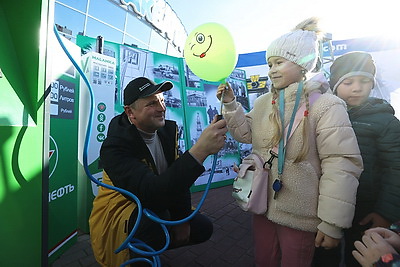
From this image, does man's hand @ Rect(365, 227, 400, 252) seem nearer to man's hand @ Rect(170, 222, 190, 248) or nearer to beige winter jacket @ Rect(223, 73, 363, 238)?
beige winter jacket @ Rect(223, 73, 363, 238)

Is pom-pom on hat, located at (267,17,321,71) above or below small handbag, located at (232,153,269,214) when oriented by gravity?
above

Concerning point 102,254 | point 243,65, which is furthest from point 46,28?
point 243,65

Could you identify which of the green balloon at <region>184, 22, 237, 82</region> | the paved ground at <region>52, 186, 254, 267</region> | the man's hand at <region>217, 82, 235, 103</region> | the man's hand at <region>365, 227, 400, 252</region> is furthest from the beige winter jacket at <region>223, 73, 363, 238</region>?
the paved ground at <region>52, 186, 254, 267</region>

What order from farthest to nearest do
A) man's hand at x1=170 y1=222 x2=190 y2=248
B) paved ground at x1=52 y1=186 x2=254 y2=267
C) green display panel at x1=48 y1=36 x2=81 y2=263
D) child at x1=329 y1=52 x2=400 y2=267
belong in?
paved ground at x1=52 y1=186 x2=254 y2=267 → green display panel at x1=48 y1=36 x2=81 y2=263 → man's hand at x1=170 y1=222 x2=190 y2=248 → child at x1=329 y1=52 x2=400 y2=267

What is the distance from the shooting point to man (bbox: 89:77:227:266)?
1164 mm

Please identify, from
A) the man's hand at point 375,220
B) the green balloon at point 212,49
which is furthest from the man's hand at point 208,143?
the man's hand at point 375,220

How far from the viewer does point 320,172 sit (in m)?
1.14

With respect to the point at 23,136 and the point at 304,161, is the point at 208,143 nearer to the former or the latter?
the point at 304,161

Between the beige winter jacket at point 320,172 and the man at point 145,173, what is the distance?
0.39m

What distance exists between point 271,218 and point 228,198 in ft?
8.22

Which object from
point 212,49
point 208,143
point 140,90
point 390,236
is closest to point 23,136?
point 140,90

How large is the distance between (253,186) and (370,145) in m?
0.81

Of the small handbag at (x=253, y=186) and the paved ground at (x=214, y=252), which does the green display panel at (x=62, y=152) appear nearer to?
the paved ground at (x=214, y=252)

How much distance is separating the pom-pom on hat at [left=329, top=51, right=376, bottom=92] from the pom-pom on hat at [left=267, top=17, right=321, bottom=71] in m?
0.39
